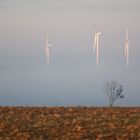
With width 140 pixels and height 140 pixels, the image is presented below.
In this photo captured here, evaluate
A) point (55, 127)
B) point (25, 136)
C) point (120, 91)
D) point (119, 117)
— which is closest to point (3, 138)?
point (25, 136)

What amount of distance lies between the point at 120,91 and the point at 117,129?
183 ft

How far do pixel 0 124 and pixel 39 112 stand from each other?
486 centimetres

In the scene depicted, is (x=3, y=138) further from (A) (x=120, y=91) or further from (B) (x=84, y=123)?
(A) (x=120, y=91)

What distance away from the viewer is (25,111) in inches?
1143

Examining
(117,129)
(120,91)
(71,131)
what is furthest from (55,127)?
(120,91)

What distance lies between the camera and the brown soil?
71.9ft

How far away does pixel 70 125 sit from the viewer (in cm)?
2381

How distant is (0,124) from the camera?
23.9 metres

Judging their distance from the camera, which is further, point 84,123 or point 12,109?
point 12,109

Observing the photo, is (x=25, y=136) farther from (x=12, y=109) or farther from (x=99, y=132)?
(x=12, y=109)

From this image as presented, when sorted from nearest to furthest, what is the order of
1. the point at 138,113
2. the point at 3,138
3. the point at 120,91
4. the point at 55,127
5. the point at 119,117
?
the point at 3,138 → the point at 55,127 → the point at 119,117 → the point at 138,113 → the point at 120,91

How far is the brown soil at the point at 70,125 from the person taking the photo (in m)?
21.9

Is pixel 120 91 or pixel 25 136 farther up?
pixel 120 91

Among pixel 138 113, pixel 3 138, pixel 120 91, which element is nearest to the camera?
pixel 3 138
